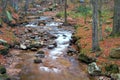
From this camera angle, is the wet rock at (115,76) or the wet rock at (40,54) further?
the wet rock at (40,54)

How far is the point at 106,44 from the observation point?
65.1 feet

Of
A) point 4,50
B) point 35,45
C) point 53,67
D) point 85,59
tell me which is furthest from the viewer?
point 35,45

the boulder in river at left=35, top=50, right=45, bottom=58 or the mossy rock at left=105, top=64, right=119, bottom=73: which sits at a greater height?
the mossy rock at left=105, top=64, right=119, bottom=73

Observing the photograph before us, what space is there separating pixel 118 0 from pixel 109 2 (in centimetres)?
2893

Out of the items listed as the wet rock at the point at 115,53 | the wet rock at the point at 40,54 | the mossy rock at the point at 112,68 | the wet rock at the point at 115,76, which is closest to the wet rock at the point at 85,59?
the wet rock at the point at 115,53

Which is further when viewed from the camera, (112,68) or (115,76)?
(112,68)

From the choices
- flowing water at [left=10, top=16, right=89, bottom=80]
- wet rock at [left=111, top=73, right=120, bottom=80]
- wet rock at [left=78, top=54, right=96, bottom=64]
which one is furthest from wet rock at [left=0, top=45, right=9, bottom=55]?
wet rock at [left=111, top=73, right=120, bottom=80]

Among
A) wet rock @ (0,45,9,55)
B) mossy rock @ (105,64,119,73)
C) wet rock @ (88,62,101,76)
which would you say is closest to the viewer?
mossy rock @ (105,64,119,73)

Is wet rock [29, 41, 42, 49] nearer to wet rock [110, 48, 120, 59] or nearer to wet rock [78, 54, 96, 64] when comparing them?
wet rock [78, 54, 96, 64]

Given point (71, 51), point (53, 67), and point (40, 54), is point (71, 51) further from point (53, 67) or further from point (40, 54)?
point (53, 67)

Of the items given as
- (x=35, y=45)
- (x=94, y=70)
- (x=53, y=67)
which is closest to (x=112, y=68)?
(x=94, y=70)

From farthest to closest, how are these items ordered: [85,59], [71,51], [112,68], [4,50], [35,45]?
[35,45]
[71,51]
[4,50]
[85,59]
[112,68]

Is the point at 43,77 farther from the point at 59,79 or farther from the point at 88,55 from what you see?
the point at 88,55

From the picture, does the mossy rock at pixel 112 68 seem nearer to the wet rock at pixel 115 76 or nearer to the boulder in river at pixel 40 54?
the wet rock at pixel 115 76
